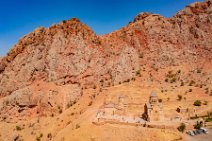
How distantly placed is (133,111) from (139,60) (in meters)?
11.8

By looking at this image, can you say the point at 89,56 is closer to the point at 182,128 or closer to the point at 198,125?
the point at 182,128

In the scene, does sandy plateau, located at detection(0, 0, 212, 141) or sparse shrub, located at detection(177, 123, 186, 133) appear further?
sandy plateau, located at detection(0, 0, 212, 141)

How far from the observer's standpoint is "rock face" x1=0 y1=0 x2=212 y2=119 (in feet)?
127

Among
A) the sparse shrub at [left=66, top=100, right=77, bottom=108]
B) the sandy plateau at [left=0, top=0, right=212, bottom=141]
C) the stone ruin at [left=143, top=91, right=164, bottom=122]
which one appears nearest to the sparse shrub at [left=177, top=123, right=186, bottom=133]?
the sandy plateau at [left=0, top=0, right=212, bottom=141]

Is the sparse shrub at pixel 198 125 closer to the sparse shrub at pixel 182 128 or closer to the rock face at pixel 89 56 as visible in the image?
the sparse shrub at pixel 182 128

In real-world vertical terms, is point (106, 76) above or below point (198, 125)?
above

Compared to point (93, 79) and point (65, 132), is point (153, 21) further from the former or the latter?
point (65, 132)

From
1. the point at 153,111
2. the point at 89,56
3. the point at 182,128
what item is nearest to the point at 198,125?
the point at 182,128

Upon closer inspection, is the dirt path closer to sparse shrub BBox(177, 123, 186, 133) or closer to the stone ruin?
sparse shrub BBox(177, 123, 186, 133)

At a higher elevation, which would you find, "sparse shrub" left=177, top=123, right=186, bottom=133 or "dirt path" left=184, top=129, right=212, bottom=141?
"sparse shrub" left=177, top=123, right=186, bottom=133

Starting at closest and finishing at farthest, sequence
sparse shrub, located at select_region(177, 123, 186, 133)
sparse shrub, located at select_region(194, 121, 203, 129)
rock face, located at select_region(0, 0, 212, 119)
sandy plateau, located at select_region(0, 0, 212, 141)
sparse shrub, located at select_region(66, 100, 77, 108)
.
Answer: sparse shrub, located at select_region(177, 123, 186, 133), sparse shrub, located at select_region(194, 121, 203, 129), sandy plateau, located at select_region(0, 0, 212, 141), sparse shrub, located at select_region(66, 100, 77, 108), rock face, located at select_region(0, 0, 212, 119)

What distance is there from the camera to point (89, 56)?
41625 mm

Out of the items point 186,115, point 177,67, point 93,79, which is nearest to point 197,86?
point 177,67

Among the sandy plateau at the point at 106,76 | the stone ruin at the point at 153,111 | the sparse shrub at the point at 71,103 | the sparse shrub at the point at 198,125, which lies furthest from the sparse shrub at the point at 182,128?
the sparse shrub at the point at 71,103
